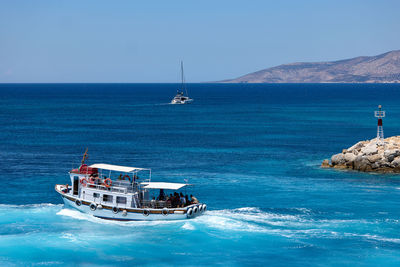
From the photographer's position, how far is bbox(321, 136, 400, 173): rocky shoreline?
71.9 meters

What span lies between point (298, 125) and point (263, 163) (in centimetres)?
5554

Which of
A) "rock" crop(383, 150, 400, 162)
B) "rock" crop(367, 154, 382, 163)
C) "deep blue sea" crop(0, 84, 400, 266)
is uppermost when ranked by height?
"rock" crop(383, 150, 400, 162)

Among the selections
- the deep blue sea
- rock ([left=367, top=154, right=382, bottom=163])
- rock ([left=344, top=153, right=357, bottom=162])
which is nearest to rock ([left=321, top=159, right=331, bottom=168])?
the deep blue sea

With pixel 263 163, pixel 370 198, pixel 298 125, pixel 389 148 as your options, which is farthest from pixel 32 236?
pixel 298 125

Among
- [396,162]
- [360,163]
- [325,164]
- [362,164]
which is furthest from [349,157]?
[396,162]

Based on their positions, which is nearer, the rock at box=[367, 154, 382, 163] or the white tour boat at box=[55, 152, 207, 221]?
the white tour boat at box=[55, 152, 207, 221]

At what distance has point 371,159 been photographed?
72750 millimetres

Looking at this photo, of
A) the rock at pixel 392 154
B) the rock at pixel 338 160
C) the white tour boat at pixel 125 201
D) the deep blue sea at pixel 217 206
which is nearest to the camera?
the deep blue sea at pixel 217 206

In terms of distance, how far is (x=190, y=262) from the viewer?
41062 millimetres

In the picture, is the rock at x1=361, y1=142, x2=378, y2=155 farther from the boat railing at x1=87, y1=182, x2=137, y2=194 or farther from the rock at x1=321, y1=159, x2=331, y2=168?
the boat railing at x1=87, y1=182, x2=137, y2=194

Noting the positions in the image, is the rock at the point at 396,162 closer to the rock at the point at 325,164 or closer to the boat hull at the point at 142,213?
the rock at the point at 325,164

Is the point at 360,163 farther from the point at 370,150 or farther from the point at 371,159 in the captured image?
the point at 370,150

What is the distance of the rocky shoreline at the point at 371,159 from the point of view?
71875 millimetres

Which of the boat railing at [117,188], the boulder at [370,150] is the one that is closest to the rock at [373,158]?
the boulder at [370,150]
